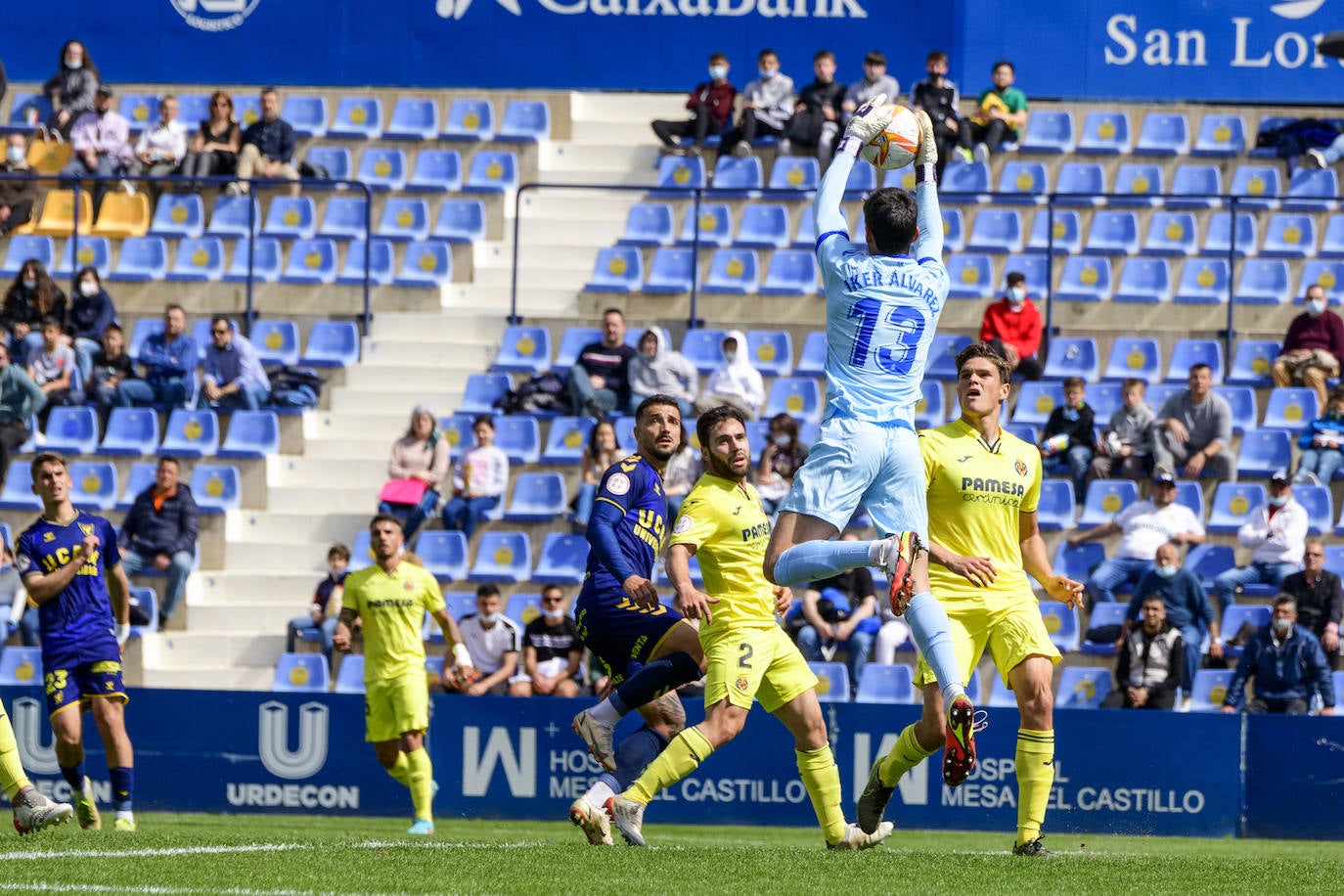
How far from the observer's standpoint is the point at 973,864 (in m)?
7.92

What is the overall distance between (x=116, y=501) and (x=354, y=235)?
415 centimetres

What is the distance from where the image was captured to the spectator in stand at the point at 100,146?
20656 millimetres

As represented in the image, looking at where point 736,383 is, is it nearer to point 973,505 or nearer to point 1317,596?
point 1317,596

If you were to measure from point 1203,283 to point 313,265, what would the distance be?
880 centimetres

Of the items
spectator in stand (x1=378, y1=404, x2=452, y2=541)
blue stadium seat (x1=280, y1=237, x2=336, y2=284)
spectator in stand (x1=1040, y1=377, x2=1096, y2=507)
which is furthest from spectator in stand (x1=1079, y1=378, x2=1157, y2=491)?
blue stadium seat (x1=280, y1=237, x2=336, y2=284)

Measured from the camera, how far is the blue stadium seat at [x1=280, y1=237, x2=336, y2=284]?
1959 cm

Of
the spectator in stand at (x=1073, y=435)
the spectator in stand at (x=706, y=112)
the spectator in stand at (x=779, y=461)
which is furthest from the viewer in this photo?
the spectator in stand at (x=706, y=112)

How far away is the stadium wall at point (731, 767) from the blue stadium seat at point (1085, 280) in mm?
6072

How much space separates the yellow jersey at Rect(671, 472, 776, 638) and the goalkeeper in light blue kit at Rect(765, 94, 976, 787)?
888 mm

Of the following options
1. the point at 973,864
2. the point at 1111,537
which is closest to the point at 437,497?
the point at 1111,537

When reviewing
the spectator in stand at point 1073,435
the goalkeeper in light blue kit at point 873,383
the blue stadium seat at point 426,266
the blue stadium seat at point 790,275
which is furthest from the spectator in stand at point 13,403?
the goalkeeper in light blue kit at point 873,383

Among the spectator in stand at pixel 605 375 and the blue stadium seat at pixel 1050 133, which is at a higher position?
the blue stadium seat at pixel 1050 133

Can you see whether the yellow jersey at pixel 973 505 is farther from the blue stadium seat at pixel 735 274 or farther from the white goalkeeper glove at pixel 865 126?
the blue stadium seat at pixel 735 274

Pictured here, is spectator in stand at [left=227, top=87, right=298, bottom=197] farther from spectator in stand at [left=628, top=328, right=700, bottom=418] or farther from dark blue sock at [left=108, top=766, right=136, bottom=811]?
dark blue sock at [left=108, top=766, right=136, bottom=811]
